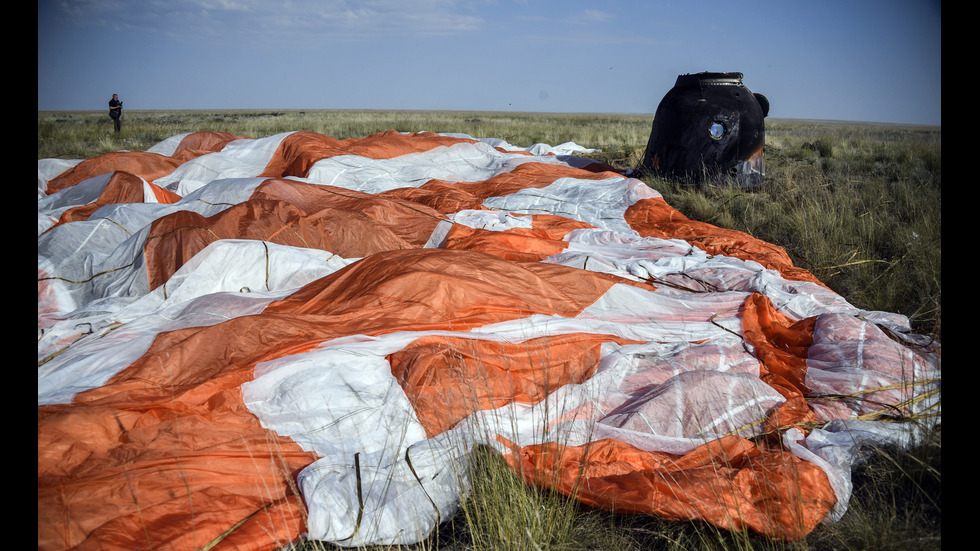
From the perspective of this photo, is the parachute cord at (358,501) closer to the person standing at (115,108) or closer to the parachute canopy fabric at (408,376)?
the parachute canopy fabric at (408,376)

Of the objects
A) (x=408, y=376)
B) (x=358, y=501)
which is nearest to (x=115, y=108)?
(x=408, y=376)

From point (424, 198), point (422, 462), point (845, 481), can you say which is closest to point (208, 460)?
point (422, 462)

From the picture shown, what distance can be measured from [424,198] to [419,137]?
2.36 meters

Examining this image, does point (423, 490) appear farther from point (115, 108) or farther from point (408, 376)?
point (115, 108)

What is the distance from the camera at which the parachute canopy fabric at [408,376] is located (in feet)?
7.09

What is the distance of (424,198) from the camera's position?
22.0ft

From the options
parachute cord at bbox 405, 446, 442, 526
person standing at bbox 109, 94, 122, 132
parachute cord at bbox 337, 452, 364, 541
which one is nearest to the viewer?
parachute cord at bbox 337, 452, 364, 541

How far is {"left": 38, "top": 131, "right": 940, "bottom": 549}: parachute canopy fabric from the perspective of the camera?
216 cm

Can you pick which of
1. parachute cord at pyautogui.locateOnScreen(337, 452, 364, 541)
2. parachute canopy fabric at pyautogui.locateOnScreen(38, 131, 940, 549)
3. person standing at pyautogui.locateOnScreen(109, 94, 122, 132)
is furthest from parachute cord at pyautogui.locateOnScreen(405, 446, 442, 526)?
person standing at pyautogui.locateOnScreen(109, 94, 122, 132)

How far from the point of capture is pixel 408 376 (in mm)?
2863

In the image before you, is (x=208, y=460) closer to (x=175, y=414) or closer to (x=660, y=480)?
(x=175, y=414)

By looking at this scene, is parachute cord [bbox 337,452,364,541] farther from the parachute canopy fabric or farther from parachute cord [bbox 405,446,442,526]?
parachute cord [bbox 405,446,442,526]

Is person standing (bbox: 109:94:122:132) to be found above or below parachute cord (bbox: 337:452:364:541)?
above

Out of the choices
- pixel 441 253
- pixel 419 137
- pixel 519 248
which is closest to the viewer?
pixel 441 253
